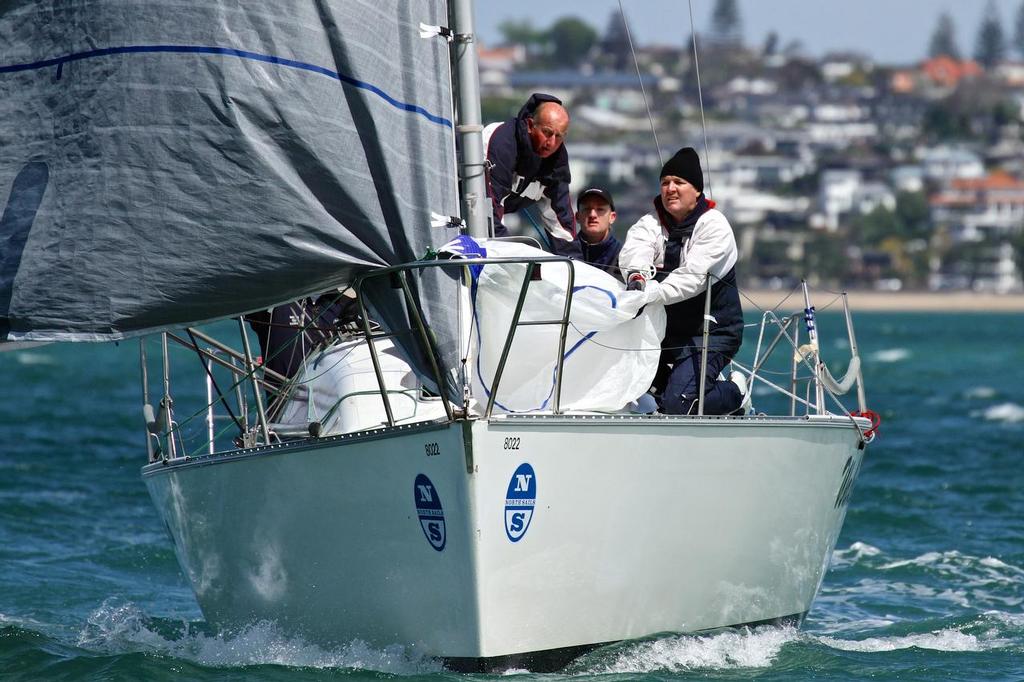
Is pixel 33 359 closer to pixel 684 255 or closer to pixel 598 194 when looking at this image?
pixel 598 194

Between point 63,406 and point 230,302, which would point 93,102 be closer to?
point 230,302

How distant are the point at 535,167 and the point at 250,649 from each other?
2.55 meters

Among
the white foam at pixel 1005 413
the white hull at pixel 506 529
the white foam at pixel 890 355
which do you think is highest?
the white hull at pixel 506 529

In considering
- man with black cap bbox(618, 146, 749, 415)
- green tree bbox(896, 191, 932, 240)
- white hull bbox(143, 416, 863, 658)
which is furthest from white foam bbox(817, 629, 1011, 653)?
green tree bbox(896, 191, 932, 240)

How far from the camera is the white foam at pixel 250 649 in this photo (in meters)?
6.52

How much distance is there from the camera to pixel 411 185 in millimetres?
6348

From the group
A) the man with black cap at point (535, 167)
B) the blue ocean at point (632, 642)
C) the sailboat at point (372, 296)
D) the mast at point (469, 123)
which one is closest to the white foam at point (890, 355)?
the blue ocean at point (632, 642)

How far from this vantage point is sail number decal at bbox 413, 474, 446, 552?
610 centimetres

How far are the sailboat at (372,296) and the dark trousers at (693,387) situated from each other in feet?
1.24

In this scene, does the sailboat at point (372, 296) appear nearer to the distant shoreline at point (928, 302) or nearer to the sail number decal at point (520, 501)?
the sail number decal at point (520, 501)

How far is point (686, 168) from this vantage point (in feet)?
23.7

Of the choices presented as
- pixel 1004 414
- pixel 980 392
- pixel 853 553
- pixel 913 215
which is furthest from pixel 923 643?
pixel 913 215

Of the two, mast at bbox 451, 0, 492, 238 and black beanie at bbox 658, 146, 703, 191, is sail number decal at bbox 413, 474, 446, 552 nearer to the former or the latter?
mast at bbox 451, 0, 492, 238

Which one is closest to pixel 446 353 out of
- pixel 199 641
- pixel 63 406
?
pixel 199 641
